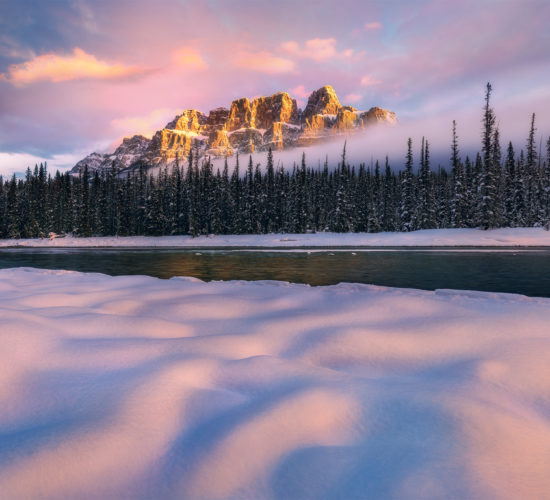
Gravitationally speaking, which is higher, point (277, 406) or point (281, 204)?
point (281, 204)

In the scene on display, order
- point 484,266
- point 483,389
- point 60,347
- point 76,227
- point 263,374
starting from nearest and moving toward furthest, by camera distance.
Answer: point 483,389 → point 263,374 → point 60,347 → point 484,266 → point 76,227

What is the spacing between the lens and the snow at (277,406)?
5.89 ft

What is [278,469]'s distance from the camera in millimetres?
1866

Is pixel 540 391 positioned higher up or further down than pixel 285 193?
further down

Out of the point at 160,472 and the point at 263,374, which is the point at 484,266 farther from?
the point at 160,472

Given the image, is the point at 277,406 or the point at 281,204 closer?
the point at 277,406

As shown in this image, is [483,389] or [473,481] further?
[483,389]

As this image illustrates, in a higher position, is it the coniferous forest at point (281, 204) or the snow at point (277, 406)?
the coniferous forest at point (281, 204)

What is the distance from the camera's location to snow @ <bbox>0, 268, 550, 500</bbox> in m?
1.79

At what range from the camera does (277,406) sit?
2.42 m

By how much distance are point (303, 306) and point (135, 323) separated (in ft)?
8.33

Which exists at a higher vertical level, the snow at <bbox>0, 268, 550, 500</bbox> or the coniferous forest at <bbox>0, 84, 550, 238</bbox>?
the coniferous forest at <bbox>0, 84, 550, 238</bbox>

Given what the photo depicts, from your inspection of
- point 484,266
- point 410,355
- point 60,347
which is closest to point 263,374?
point 410,355

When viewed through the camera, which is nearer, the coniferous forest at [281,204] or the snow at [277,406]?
the snow at [277,406]
